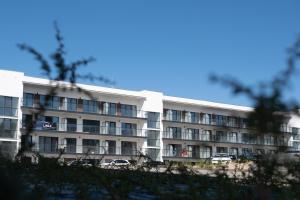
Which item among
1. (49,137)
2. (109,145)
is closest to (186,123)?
(109,145)

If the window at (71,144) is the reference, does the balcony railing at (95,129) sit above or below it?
above

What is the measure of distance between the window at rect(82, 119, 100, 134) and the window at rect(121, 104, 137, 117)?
4.22 meters

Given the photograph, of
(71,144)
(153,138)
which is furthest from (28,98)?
(153,138)

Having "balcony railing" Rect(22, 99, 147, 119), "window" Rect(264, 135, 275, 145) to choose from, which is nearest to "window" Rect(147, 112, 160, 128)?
"balcony railing" Rect(22, 99, 147, 119)

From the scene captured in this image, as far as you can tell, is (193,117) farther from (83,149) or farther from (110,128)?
(83,149)

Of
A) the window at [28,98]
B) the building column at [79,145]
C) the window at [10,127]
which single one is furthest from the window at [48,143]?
the window at [28,98]

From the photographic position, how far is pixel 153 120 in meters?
59.3

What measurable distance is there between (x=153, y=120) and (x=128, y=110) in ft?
10.7

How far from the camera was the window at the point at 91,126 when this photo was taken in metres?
53.2

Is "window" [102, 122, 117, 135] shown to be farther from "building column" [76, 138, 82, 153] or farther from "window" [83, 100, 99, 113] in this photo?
"building column" [76, 138, 82, 153]

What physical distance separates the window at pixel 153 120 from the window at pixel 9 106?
16403 millimetres

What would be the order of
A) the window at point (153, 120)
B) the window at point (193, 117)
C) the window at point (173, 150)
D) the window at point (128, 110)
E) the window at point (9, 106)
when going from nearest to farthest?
the window at point (9, 106) → the window at point (128, 110) → the window at point (153, 120) → the window at point (173, 150) → the window at point (193, 117)

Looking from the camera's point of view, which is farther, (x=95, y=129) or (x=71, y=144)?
(x=95, y=129)

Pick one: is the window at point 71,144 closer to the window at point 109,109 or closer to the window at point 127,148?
the window at point 109,109
